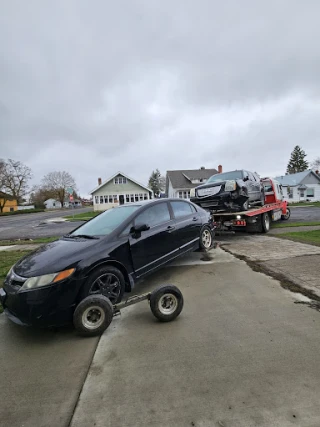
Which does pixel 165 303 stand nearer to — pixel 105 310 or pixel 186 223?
pixel 105 310

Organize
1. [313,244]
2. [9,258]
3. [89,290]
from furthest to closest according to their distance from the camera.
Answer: [9,258] < [313,244] < [89,290]

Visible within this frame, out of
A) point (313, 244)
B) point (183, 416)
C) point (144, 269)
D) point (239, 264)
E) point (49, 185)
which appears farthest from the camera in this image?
point (49, 185)

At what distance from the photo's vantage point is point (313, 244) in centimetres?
697

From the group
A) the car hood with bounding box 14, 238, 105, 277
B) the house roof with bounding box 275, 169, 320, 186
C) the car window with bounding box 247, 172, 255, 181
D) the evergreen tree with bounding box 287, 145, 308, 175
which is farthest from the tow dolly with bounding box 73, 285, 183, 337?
the evergreen tree with bounding box 287, 145, 308, 175

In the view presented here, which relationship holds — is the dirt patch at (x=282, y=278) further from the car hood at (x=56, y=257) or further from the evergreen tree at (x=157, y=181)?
the evergreen tree at (x=157, y=181)

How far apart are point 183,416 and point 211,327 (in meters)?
1.29

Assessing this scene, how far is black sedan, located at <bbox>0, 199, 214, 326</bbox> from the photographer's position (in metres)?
2.91

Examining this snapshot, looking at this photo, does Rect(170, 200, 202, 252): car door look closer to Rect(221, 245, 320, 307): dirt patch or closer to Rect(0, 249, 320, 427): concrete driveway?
Rect(221, 245, 320, 307): dirt patch

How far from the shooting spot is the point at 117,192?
41719 mm

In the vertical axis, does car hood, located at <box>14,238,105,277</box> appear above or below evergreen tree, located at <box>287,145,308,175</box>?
below

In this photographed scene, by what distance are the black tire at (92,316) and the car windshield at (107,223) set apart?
1.18m

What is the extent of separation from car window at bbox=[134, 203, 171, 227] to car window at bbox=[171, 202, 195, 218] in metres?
0.27

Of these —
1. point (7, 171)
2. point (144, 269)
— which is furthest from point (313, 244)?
point (7, 171)

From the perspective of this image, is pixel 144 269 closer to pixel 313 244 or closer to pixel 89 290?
pixel 89 290
